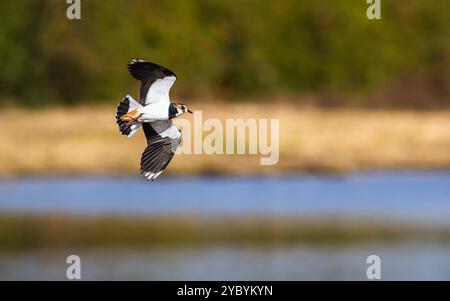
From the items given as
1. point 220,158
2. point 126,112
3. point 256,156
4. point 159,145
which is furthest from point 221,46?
point 126,112

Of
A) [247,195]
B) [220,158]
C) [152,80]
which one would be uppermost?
[220,158]

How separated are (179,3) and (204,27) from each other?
108 cm

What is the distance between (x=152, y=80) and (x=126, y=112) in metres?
0.31

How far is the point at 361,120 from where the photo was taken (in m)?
26.6

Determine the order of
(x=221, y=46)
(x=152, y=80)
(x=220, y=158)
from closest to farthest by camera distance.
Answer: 1. (x=152, y=80)
2. (x=220, y=158)
3. (x=221, y=46)

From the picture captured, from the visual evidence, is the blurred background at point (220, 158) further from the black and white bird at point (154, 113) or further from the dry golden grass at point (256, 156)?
the black and white bird at point (154, 113)

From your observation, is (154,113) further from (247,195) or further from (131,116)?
(247,195)

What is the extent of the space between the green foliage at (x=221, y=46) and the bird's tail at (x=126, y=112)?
2202 cm

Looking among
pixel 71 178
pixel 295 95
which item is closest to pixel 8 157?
pixel 71 178

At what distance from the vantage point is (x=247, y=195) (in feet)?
74.9

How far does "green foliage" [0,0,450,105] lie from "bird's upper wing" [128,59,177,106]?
2191 cm

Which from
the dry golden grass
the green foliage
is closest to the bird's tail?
the dry golden grass

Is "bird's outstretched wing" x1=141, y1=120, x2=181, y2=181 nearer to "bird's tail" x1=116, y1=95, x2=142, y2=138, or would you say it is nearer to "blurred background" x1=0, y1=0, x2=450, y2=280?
"bird's tail" x1=116, y1=95, x2=142, y2=138
